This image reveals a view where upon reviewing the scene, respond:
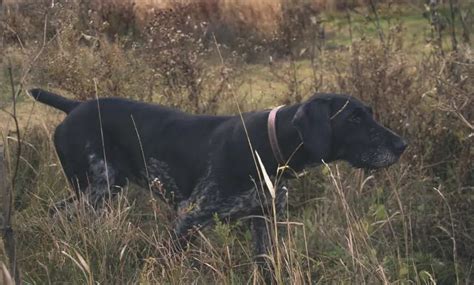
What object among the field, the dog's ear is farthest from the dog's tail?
the dog's ear

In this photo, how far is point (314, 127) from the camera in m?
4.44

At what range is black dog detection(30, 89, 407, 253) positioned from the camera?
4551 mm

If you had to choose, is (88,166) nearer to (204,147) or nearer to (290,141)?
(204,147)

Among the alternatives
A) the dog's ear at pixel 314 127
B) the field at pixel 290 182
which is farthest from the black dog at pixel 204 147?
the field at pixel 290 182

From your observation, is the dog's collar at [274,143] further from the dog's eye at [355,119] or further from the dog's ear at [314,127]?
the dog's eye at [355,119]

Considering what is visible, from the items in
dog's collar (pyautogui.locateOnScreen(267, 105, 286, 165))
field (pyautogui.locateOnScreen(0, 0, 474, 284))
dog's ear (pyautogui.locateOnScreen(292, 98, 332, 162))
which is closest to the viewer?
field (pyautogui.locateOnScreen(0, 0, 474, 284))

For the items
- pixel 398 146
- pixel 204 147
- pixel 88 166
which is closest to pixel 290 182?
pixel 204 147

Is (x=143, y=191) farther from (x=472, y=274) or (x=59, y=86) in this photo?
(x=472, y=274)

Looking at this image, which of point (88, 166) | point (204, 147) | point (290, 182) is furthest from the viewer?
point (290, 182)

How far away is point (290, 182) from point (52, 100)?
1.75 meters

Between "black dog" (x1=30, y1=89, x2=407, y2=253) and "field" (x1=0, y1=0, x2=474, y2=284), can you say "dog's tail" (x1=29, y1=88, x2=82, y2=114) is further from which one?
"field" (x1=0, y1=0, x2=474, y2=284)

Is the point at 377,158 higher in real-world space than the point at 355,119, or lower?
lower

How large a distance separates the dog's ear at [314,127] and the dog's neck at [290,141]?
121 millimetres

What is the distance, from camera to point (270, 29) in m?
10.0
